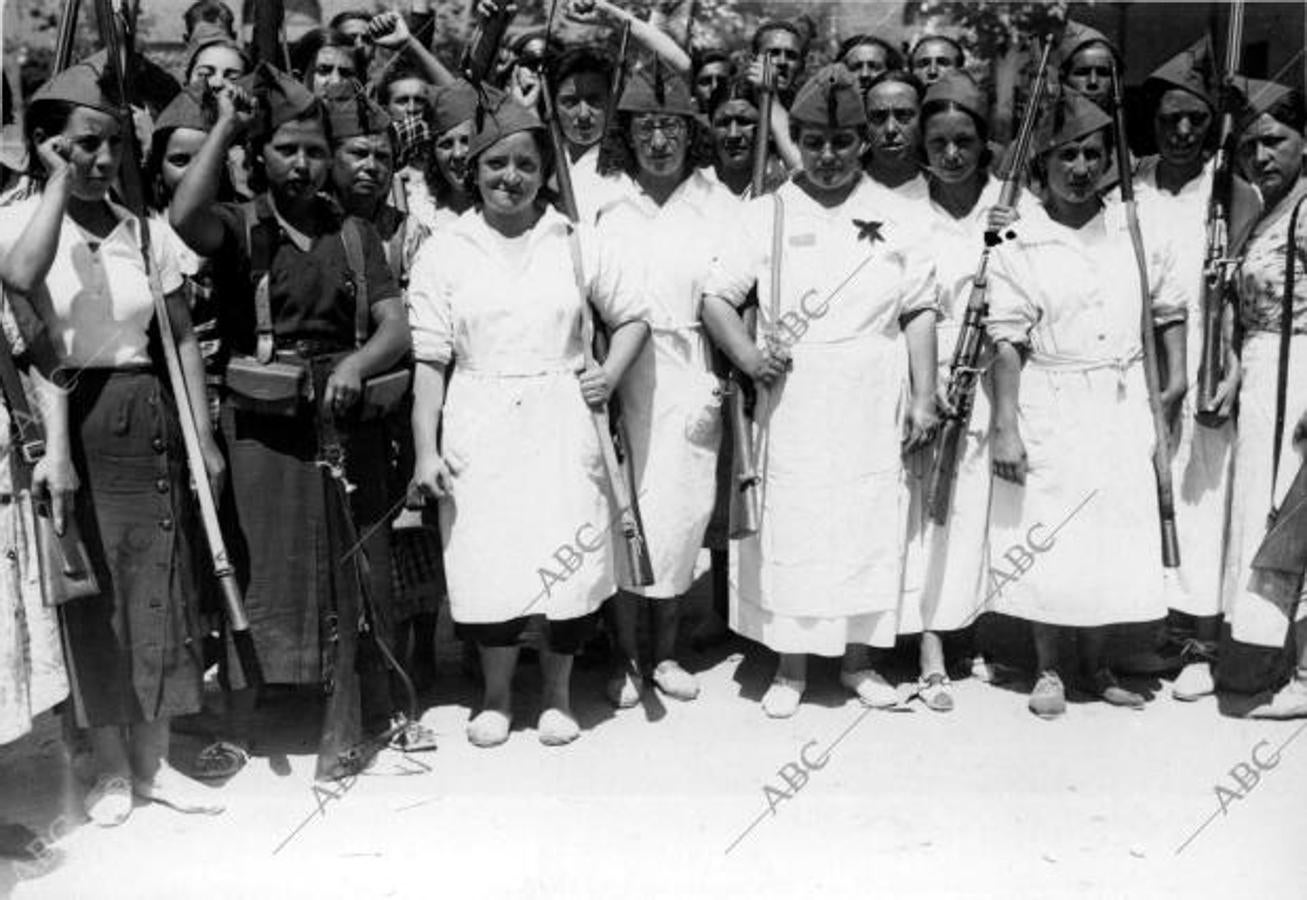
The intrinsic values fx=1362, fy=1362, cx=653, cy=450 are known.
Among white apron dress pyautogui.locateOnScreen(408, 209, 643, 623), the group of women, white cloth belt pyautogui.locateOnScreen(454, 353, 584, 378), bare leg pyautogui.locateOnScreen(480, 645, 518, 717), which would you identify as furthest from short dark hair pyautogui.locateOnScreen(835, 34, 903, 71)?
bare leg pyautogui.locateOnScreen(480, 645, 518, 717)

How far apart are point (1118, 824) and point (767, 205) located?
2517 mm

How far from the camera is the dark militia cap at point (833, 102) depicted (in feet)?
16.3

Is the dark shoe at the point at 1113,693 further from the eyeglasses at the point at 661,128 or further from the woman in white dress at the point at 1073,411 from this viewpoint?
the eyeglasses at the point at 661,128

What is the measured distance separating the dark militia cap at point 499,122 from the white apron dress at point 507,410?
279 mm

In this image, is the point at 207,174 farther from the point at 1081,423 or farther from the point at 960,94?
the point at 1081,423

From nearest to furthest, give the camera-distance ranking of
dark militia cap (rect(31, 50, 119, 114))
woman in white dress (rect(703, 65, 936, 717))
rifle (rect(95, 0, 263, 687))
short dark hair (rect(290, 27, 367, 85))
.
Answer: dark militia cap (rect(31, 50, 119, 114))
rifle (rect(95, 0, 263, 687))
woman in white dress (rect(703, 65, 936, 717))
short dark hair (rect(290, 27, 367, 85))

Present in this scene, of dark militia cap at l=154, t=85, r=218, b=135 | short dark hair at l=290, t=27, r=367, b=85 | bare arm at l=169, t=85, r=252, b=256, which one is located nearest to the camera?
bare arm at l=169, t=85, r=252, b=256

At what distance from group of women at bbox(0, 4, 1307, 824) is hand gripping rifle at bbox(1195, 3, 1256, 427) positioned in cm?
7

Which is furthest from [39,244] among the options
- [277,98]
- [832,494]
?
[832,494]

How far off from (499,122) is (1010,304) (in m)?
2.01

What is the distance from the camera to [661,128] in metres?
5.28

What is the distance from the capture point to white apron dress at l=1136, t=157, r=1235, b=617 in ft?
17.8

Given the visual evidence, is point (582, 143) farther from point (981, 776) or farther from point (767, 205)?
point (981, 776)

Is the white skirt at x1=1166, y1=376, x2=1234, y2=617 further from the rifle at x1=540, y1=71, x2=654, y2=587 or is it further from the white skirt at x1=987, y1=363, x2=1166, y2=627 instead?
the rifle at x1=540, y1=71, x2=654, y2=587
